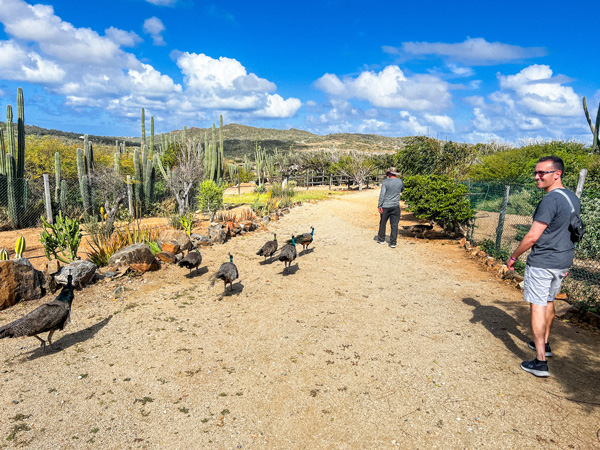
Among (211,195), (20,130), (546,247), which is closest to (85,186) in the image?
(20,130)

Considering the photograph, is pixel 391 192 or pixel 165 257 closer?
pixel 165 257

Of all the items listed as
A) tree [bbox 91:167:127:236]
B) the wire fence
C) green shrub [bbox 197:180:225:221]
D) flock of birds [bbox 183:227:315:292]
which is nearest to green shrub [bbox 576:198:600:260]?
the wire fence

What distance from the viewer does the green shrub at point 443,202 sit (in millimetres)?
9656

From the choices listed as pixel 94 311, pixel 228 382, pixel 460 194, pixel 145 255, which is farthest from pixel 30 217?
pixel 460 194

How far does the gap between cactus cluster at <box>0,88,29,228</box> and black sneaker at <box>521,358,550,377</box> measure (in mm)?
14521

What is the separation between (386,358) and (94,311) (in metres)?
4.31

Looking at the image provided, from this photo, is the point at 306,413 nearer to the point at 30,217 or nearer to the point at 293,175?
the point at 30,217

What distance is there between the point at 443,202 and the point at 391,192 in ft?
7.30

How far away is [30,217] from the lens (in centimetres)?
1185

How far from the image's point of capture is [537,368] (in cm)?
340

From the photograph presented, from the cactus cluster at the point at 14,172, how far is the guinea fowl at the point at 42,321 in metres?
10.1

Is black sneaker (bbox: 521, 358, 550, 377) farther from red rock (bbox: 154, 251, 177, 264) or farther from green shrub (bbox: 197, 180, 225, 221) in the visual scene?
green shrub (bbox: 197, 180, 225, 221)

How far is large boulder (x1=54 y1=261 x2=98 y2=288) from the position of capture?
5552mm

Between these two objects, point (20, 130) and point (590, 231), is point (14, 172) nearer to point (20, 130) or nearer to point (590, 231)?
point (20, 130)
